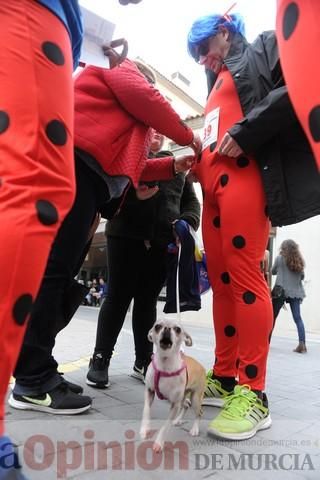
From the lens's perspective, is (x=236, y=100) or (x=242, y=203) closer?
(x=242, y=203)

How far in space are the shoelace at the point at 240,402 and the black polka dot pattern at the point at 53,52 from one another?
4.86 feet

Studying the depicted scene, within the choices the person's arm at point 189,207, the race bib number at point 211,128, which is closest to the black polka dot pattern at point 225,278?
the person's arm at point 189,207

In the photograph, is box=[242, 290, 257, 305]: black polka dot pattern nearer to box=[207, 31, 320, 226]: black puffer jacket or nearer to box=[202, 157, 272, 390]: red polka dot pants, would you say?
box=[202, 157, 272, 390]: red polka dot pants

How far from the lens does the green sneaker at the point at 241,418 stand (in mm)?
1790

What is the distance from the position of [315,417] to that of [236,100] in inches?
64.0

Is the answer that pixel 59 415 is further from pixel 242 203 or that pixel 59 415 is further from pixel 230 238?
pixel 242 203

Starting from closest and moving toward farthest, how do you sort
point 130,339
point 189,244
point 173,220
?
point 189,244 → point 173,220 → point 130,339

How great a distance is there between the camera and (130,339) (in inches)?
213

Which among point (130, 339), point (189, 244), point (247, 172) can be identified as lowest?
point (130, 339)

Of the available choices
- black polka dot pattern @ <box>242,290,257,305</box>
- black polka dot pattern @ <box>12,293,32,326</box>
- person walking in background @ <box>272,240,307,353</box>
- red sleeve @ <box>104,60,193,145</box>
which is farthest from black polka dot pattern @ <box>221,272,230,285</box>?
person walking in background @ <box>272,240,307,353</box>

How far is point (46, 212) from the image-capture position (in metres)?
1.04

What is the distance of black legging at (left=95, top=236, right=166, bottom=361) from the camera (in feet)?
9.05

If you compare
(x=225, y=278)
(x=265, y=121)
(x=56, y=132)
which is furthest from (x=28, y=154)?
(x=225, y=278)

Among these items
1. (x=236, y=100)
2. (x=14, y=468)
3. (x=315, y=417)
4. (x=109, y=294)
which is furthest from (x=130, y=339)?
(x=14, y=468)
